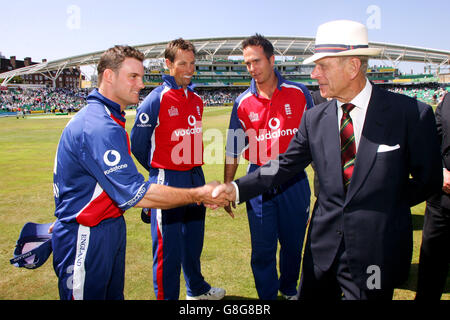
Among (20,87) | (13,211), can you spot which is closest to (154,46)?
(20,87)

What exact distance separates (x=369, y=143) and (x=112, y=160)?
1.87m

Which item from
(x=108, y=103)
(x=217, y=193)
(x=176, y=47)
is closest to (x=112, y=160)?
(x=108, y=103)

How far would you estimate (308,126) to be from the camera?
8.52 ft

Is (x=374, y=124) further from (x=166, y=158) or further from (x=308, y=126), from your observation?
(x=166, y=158)

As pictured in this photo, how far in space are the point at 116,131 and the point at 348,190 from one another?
1774mm

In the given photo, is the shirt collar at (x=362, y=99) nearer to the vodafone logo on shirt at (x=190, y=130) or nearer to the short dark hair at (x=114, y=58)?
the short dark hair at (x=114, y=58)

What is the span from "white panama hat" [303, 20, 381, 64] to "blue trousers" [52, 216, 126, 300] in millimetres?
2238

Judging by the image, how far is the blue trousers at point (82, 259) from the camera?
2.50 meters

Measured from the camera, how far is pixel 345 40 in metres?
2.26

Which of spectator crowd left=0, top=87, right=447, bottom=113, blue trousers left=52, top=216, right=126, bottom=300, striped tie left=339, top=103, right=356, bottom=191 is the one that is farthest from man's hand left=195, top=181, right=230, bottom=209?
spectator crowd left=0, top=87, right=447, bottom=113

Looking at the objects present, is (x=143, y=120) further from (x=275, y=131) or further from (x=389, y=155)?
(x=389, y=155)

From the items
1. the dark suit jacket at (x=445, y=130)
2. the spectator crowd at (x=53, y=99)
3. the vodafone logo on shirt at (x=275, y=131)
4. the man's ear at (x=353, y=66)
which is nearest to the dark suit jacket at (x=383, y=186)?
the man's ear at (x=353, y=66)

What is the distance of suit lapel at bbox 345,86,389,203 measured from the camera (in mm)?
2156

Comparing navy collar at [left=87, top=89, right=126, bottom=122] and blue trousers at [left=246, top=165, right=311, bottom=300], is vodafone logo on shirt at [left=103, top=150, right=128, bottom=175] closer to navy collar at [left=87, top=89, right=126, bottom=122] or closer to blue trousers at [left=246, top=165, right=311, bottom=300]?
navy collar at [left=87, top=89, right=126, bottom=122]
